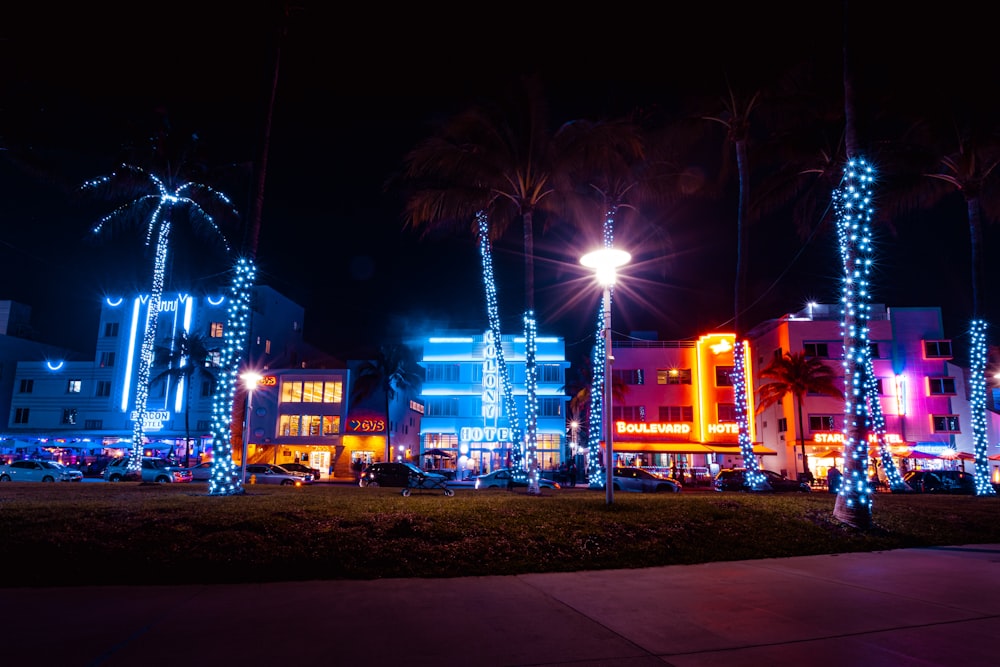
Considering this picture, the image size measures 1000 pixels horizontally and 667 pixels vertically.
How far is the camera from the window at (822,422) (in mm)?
43344

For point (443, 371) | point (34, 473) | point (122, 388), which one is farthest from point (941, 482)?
point (122, 388)

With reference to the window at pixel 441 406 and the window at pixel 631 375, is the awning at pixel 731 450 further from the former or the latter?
the window at pixel 441 406

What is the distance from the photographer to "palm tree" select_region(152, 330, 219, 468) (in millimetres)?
47281

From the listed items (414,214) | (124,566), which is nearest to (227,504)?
(124,566)

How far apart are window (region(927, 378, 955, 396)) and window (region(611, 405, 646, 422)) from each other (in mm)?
20135

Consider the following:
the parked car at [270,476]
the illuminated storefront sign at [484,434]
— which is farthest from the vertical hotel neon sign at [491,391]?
the parked car at [270,476]

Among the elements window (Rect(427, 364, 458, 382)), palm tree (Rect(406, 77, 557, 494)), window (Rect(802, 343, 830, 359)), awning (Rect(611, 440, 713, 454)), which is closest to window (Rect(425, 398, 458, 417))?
window (Rect(427, 364, 458, 382))

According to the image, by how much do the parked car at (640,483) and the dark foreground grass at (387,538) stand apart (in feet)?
54.1

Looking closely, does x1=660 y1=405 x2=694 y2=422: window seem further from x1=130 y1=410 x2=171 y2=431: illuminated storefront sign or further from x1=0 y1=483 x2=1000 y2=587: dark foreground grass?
x1=130 y1=410 x2=171 y2=431: illuminated storefront sign

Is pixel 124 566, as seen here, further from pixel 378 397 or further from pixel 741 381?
pixel 378 397

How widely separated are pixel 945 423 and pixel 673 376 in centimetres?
1890

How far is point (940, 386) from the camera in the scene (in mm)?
43031

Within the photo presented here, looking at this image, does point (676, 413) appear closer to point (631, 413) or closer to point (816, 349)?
point (631, 413)

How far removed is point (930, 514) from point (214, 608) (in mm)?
15633
